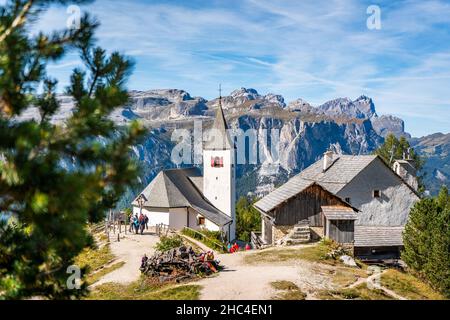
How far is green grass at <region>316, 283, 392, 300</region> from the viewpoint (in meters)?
17.2

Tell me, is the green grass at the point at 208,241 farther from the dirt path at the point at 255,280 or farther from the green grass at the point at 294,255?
the dirt path at the point at 255,280

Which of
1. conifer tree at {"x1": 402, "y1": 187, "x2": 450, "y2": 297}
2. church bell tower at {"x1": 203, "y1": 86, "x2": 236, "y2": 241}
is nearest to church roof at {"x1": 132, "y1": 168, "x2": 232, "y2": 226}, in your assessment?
church bell tower at {"x1": 203, "y1": 86, "x2": 236, "y2": 241}

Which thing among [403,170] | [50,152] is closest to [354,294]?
[50,152]

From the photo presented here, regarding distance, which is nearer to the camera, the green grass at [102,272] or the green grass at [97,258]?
the green grass at [102,272]

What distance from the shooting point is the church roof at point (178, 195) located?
50.6 metres

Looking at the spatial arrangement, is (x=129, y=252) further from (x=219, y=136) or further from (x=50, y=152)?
(x=219, y=136)

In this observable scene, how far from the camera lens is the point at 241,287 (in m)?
18.0

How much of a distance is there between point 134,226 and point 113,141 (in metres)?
36.4

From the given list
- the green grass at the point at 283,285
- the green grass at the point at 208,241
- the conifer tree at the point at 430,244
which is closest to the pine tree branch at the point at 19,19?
the green grass at the point at 283,285

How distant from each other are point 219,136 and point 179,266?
38074 mm

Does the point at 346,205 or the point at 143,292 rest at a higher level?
the point at 346,205

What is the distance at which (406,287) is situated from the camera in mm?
19906

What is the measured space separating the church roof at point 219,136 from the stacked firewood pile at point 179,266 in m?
36.2
